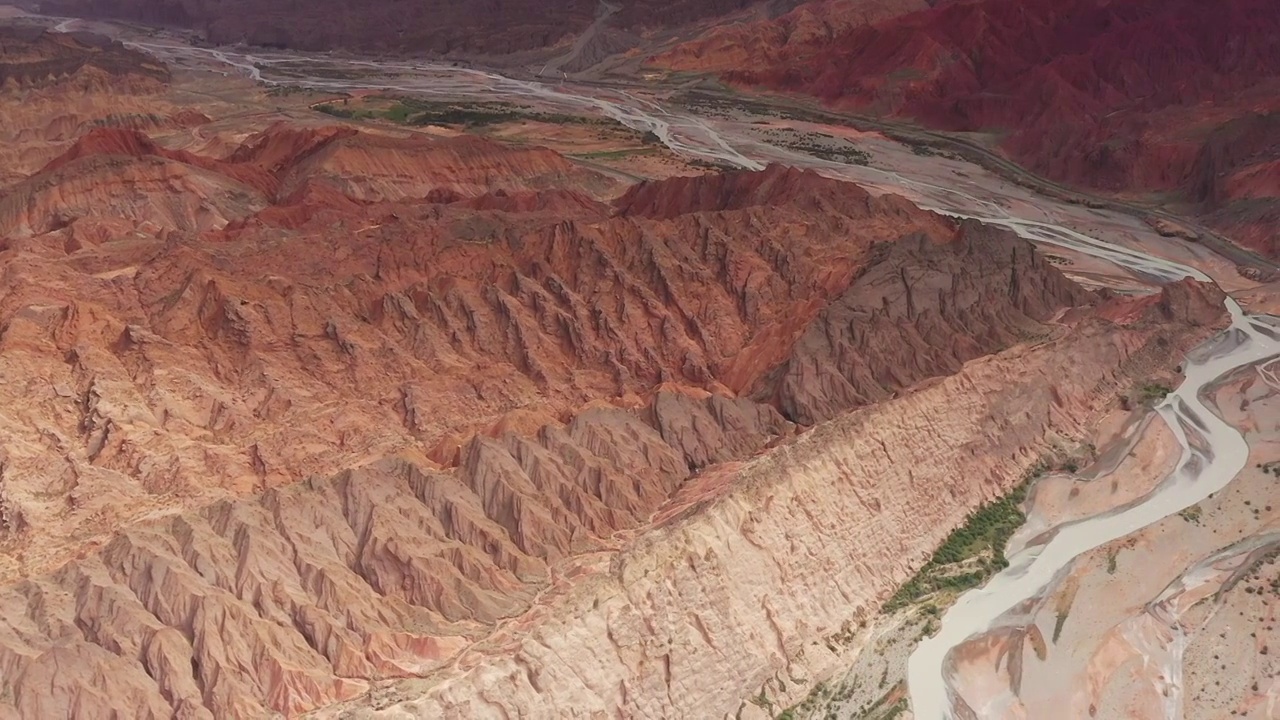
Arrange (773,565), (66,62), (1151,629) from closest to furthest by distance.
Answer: (773,565) → (1151,629) → (66,62)

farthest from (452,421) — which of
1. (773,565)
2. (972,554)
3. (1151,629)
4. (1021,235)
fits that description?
(1021,235)

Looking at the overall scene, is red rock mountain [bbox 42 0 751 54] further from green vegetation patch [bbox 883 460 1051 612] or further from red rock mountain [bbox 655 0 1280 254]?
green vegetation patch [bbox 883 460 1051 612]

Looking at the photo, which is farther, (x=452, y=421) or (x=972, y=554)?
(x=452, y=421)

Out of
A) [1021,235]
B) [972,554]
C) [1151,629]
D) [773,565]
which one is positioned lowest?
[1151,629]

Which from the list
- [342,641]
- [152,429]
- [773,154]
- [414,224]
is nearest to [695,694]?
[342,641]

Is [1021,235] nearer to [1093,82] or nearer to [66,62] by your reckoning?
[1093,82]

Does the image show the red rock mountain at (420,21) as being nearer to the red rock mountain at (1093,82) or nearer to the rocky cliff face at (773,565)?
the red rock mountain at (1093,82)

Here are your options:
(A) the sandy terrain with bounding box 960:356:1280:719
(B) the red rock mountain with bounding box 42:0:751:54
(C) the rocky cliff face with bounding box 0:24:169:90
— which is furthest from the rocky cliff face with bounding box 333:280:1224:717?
(B) the red rock mountain with bounding box 42:0:751:54

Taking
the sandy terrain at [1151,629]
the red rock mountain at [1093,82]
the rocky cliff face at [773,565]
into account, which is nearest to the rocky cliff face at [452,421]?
the rocky cliff face at [773,565]
